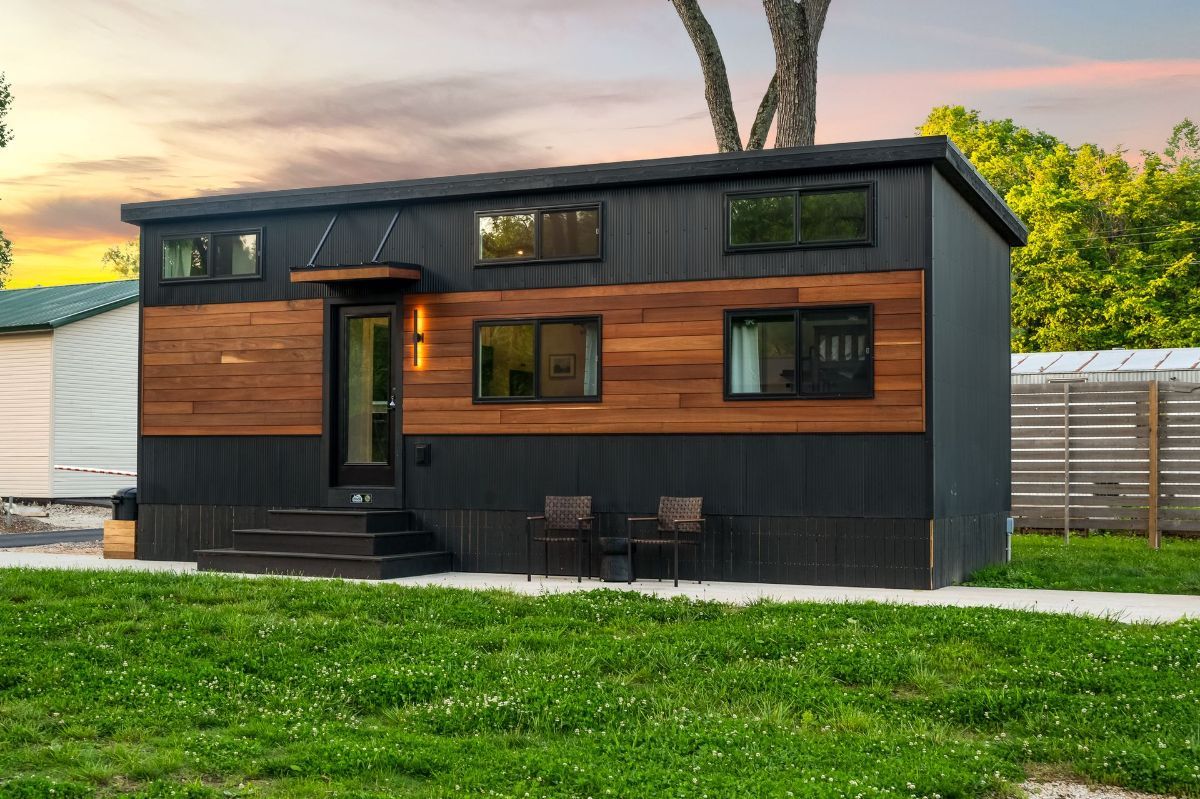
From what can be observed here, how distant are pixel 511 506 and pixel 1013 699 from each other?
767 cm

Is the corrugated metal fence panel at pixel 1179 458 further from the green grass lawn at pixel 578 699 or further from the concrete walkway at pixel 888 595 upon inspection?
the green grass lawn at pixel 578 699

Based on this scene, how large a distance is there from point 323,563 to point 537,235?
4223 millimetres

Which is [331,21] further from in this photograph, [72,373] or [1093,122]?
[1093,122]

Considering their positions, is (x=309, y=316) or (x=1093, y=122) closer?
(x=309, y=316)

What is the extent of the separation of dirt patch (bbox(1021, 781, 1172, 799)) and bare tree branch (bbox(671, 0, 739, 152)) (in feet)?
46.8

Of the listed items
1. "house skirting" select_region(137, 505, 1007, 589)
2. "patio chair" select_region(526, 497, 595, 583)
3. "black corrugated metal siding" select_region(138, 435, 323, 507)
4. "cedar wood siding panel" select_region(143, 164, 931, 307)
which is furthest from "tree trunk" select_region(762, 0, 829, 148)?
"black corrugated metal siding" select_region(138, 435, 323, 507)

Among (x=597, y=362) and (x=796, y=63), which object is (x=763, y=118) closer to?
(x=796, y=63)

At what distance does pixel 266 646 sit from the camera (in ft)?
27.3

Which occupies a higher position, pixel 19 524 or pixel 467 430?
pixel 467 430

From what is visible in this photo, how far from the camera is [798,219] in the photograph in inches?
498

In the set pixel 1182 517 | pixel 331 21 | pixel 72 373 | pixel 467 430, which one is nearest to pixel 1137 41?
pixel 1182 517

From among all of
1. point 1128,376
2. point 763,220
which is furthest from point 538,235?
point 1128,376

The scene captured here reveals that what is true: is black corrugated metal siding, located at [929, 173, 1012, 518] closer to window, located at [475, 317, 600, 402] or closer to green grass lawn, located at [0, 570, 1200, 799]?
green grass lawn, located at [0, 570, 1200, 799]

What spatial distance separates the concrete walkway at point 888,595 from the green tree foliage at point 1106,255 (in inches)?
864
